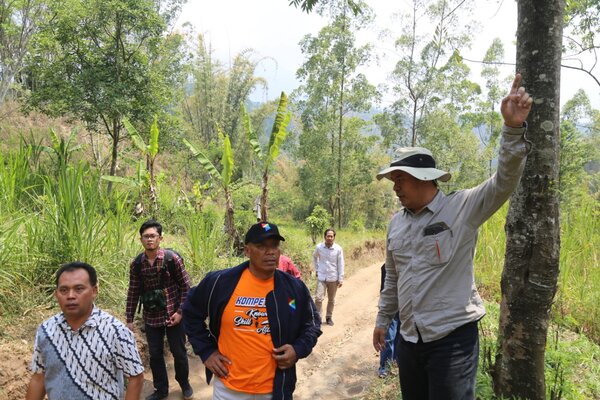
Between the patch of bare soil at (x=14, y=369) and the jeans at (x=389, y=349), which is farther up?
the patch of bare soil at (x=14, y=369)

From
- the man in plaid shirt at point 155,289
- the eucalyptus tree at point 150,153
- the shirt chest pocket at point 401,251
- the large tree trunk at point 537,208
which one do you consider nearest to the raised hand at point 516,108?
the shirt chest pocket at point 401,251

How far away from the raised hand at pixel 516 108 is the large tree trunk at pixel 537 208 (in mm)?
975

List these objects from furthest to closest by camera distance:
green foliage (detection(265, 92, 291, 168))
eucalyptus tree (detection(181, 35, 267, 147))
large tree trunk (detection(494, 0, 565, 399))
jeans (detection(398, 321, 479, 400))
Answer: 1. eucalyptus tree (detection(181, 35, 267, 147))
2. green foliage (detection(265, 92, 291, 168))
3. large tree trunk (detection(494, 0, 565, 399))
4. jeans (detection(398, 321, 479, 400))

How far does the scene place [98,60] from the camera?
11.1m

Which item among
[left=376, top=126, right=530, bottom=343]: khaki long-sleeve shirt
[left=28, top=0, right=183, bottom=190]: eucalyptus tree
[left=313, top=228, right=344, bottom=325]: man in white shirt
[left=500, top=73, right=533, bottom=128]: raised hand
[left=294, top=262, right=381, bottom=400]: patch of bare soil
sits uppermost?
[left=28, top=0, right=183, bottom=190]: eucalyptus tree

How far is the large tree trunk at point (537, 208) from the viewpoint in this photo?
8.15ft

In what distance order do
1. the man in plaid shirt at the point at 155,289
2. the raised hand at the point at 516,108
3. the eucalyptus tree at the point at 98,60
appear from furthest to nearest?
the eucalyptus tree at the point at 98,60
the man in plaid shirt at the point at 155,289
the raised hand at the point at 516,108

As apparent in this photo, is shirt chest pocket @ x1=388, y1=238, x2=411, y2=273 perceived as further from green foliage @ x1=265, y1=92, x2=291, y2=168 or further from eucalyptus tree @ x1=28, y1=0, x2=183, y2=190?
eucalyptus tree @ x1=28, y1=0, x2=183, y2=190

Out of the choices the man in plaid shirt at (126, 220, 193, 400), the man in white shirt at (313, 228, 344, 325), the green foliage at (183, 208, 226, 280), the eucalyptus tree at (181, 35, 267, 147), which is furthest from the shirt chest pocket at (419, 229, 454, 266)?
the eucalyptus tree at (181, 35, 267, 147)

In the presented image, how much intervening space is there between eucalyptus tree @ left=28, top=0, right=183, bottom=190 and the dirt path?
8.32 metres

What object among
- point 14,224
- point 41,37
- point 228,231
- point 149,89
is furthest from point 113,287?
point 41,37

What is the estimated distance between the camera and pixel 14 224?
415cm

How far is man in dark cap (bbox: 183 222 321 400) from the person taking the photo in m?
2.26

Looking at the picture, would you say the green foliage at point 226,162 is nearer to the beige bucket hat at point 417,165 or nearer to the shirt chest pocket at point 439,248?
the beige bucket hat at point 417,165
